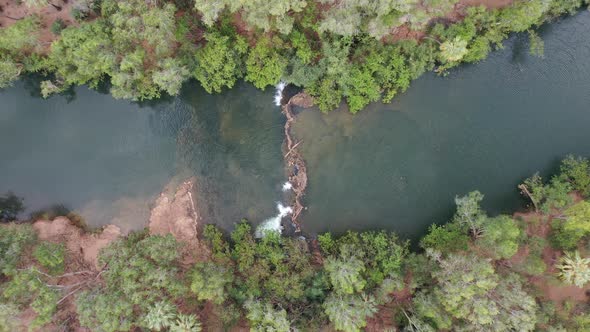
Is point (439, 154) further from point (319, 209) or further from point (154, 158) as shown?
point (154, 158)

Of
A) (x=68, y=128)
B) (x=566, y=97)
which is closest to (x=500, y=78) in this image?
(x=566, y=97)

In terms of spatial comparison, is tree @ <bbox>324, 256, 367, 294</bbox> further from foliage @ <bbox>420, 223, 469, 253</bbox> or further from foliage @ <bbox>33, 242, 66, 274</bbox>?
foliage @ <bbox>33, 242, 66, 274</bbox>

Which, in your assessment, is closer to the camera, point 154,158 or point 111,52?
point 111,52

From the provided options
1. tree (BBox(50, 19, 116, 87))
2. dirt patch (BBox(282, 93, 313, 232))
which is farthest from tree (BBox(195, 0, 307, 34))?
tree (BBox(50, 19, 116, 87))

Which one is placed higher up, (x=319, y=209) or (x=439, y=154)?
(x=439, y=154)

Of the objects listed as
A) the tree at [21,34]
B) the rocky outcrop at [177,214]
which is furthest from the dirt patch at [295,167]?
the tree at [21,34]

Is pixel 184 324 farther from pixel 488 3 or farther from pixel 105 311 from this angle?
pixel 488 3

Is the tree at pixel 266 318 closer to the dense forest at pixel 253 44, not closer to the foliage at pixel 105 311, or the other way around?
the foliage at pixel 105 311
